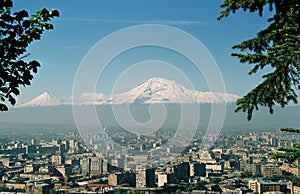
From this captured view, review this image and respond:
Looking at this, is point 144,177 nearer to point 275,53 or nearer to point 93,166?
point 93,166

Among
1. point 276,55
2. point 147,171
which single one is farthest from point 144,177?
point 276,55

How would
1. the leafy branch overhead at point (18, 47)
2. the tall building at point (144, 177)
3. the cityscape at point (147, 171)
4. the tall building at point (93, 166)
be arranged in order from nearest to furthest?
the leafy branch overhead at point (18, 47) → the cityscape at point (147, 171) → the tall building at point (144, 177) → the tall building at point (93, 166)

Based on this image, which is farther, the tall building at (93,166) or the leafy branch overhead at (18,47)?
the tall building at (93,166)

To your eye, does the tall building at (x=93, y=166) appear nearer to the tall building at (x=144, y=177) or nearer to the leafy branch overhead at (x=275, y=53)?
the tall building at (x=144, y=177)

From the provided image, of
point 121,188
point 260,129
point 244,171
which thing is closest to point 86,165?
point 121,188

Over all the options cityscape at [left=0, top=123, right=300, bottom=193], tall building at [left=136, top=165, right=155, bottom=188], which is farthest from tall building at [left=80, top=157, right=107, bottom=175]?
tall building at [left=136, top=165, right=155, bottom=188]

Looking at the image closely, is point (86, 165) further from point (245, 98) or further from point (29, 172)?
point (245, 98)

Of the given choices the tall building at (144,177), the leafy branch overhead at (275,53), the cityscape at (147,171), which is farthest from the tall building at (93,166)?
the leafy branch overhead at (275,53)
